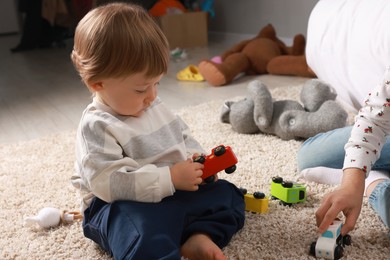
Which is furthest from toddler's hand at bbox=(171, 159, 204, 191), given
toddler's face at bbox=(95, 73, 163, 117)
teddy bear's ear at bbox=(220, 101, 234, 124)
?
teddy bear's ear at bbox=(220, 101, 234, 124)

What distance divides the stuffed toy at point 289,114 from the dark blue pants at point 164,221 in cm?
44

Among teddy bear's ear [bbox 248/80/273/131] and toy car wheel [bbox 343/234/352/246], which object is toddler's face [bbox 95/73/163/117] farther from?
teddy bear's ear [bbox 248/80/273/131]

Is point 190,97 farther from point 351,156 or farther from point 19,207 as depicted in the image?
point 351,156

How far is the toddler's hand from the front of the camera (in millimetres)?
737

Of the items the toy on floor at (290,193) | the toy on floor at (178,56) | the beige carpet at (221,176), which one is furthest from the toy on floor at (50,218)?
the toy on floor at (178,56)

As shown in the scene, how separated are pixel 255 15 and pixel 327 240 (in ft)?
7.98

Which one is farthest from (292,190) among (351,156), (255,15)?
(255,15)

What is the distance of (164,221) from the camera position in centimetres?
70

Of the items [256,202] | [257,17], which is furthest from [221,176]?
[257,17]

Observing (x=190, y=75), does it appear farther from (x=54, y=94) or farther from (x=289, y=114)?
(x=289, y=114)

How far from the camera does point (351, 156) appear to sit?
Answer: 28.5 inches

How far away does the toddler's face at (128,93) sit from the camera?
2.40ft

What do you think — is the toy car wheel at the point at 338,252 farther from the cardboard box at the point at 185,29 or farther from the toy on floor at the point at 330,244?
the cardboard box at the point at 185,29

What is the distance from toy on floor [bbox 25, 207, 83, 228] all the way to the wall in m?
1.90
